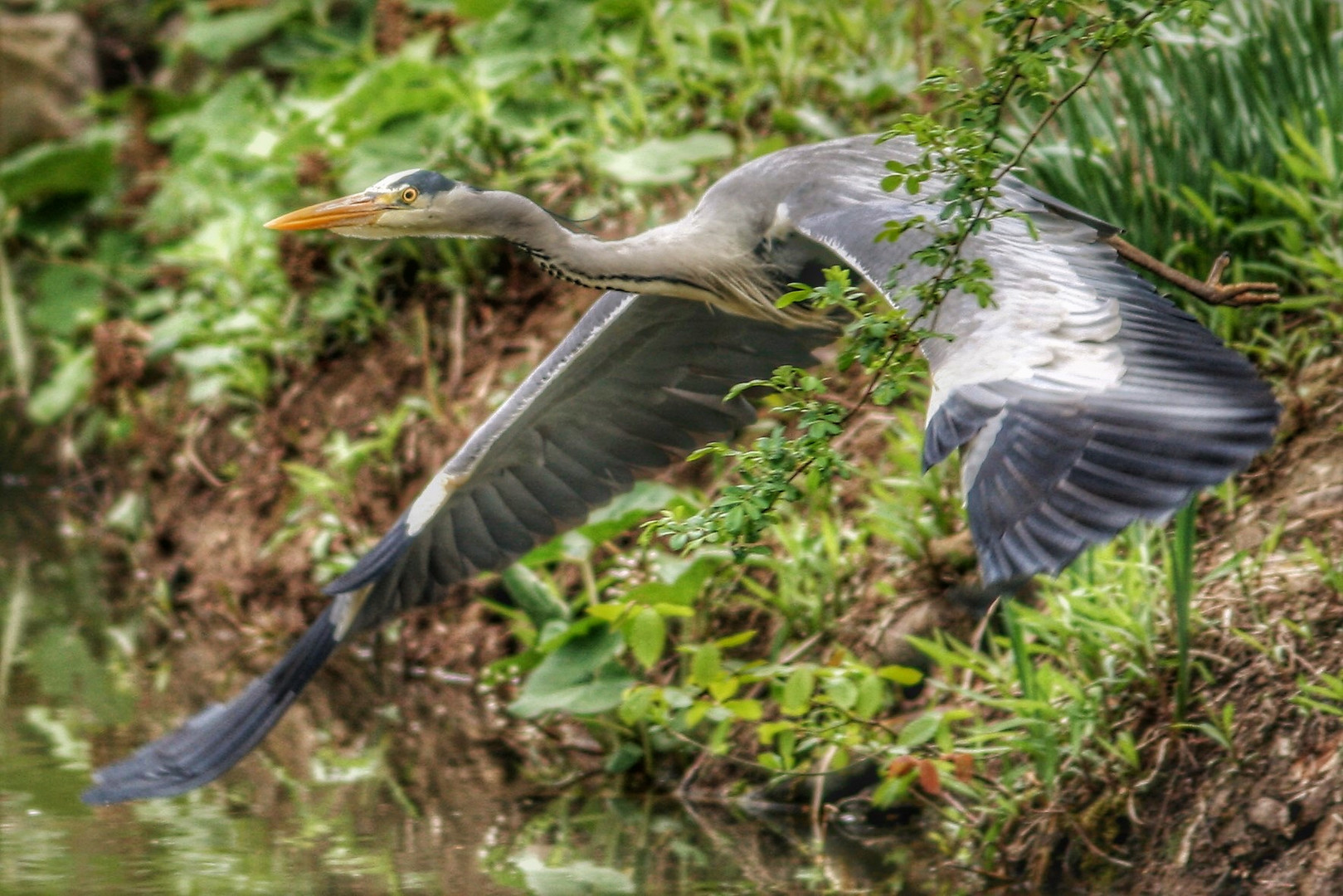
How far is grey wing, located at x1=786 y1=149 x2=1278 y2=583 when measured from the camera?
108 inches

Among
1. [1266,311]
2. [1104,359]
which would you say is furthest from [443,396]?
[1104,359]

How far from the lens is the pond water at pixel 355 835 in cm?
386

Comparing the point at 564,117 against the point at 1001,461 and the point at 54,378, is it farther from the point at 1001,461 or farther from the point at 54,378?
the point at 1001,461

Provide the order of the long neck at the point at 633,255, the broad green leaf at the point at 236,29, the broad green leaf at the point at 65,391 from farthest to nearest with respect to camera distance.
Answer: the broad green leaf at the point at 236,29
the broad green leaf at the point at 65,391
the long neck at the point at 633,255

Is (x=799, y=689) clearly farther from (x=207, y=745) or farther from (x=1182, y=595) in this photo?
(x=207, y=745)

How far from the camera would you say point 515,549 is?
14.7 ft

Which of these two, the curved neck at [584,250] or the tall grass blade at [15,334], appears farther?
the tall grass blade at [15,334]

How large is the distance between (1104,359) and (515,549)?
1847 millimetres

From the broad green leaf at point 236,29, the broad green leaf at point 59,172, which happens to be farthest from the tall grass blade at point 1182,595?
the broad green leaf at point 59,172

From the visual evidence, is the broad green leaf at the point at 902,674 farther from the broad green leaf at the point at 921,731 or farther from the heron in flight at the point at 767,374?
the heron in flight at the point at 767,374

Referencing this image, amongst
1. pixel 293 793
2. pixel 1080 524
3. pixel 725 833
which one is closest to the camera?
pixel 1080 524

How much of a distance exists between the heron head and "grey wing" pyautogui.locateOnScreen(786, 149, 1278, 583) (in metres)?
0.98

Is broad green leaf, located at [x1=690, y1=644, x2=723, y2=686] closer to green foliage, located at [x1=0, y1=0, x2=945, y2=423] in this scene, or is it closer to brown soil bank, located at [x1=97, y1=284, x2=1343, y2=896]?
brown soil bank, located at [x1=97, y1=284, x2=1343, y2=896]

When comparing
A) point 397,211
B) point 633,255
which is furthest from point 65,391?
point 633,255
